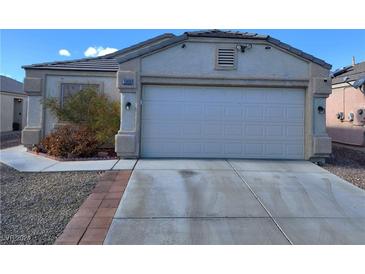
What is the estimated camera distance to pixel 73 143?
8.61m

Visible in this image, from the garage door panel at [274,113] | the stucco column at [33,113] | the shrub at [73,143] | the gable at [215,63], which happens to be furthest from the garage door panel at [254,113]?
the stucco column at [33,113]

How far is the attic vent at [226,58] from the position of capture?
8.21 meters

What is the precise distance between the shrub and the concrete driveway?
8.03 ft

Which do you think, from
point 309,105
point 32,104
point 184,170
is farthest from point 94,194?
point 32,104

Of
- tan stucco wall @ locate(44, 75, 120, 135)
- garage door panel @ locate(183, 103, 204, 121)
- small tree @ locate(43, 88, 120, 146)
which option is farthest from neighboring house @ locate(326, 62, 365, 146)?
tan stucco wall @ locate(44, 75, 120, 135)

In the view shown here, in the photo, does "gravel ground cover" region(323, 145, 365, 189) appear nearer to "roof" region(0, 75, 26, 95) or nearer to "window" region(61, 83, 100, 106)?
"window" region(61, 83, 100, 106)

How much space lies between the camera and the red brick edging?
3.52 m

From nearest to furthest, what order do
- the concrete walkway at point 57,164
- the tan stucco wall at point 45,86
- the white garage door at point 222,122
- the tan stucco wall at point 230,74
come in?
the concrete walkway at point 57,164 < the tan stucco wall at point 230,74 < the white garage door at point 222,122 < the tan stucco wall at point 45,86

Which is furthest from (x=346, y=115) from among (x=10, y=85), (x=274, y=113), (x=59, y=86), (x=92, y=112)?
(x=10, y=85)

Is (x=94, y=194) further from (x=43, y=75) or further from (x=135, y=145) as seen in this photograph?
(x=43, y=75)

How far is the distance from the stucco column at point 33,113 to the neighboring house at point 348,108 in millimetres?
12528

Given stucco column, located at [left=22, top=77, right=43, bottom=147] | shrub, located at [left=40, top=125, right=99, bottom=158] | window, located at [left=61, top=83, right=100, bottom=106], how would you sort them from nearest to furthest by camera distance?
shrub, located at [left=40, top=125, right=99, bottom=158] < stucco column, located at [left=22, top=77, right=43, bottom=147] < window, located at [left=61, top=83, right=100, bottom=106]

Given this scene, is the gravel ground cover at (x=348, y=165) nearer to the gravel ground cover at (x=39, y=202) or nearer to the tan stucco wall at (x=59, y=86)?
the gravel ground cover at (x=39, y=202)

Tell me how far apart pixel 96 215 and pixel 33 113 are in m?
8.11
